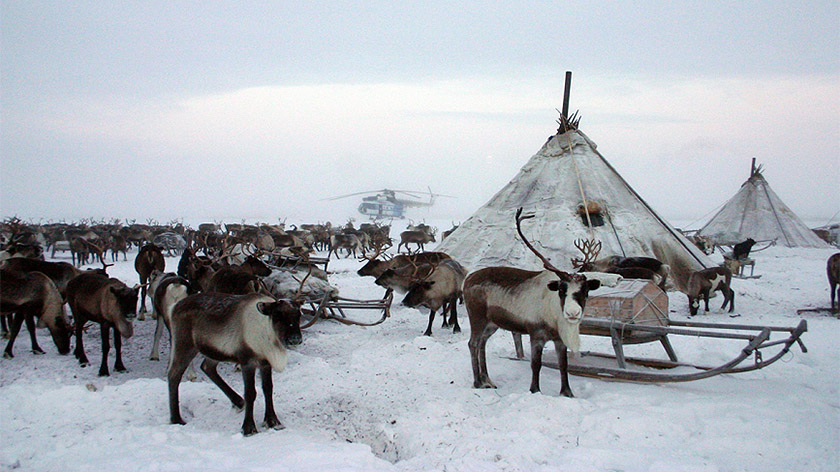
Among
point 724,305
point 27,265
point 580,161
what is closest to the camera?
point 27,265

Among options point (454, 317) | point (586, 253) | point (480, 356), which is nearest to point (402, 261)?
point (454, 317)

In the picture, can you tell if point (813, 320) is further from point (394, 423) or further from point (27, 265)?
point (27, 265)

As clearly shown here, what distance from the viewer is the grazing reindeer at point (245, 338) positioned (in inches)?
175

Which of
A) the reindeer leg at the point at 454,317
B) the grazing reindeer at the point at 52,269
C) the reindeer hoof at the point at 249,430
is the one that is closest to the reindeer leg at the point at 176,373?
the reindeer hoof at the point at 249,430

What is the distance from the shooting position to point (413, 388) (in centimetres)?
564

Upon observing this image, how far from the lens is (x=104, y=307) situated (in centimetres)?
604

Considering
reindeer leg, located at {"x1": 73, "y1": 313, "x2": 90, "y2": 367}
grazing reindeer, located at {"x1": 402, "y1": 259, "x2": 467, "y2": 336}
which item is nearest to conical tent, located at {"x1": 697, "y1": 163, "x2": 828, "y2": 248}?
grazing reindeer, located at {"x1": 402, "y1": 259, "x2": 467, "y2": 336}

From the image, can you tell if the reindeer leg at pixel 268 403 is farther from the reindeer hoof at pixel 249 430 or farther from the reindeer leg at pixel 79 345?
the reindeer leg at pixel 79 345

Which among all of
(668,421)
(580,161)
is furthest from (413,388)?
(580,161)

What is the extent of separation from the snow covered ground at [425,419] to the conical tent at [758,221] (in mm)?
20883

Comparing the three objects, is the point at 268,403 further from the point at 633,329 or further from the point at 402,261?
the point at 402,261

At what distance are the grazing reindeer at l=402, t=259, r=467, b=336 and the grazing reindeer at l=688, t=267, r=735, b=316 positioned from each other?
485 cm

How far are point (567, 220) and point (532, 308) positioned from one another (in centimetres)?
702

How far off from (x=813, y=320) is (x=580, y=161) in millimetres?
6191
